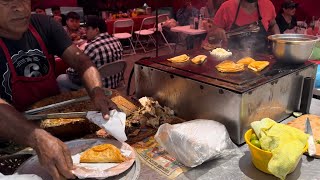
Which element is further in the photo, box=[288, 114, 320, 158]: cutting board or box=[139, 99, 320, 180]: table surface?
box=[288, 114, 320, 158]: cutting board

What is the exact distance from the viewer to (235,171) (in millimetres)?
1178

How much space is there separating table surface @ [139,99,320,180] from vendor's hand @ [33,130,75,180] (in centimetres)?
30

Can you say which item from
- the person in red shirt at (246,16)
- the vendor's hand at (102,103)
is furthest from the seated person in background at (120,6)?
the vendor's hand at (102,103)

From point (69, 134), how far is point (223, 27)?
2.13 metres

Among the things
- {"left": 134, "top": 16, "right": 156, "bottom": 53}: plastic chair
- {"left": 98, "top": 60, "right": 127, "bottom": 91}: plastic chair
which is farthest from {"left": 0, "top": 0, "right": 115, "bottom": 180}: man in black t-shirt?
{"left": 134, "top": 16, "right": 156, "bottom": 53}: plastic chair

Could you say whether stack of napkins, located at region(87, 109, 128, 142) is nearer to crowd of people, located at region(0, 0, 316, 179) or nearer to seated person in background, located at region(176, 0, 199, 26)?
crowd of people, located at region(0, 0, 316, 179)

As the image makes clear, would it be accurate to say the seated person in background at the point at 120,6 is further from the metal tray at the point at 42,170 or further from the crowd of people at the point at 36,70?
the metal tray at the point at 42,170

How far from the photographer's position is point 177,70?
5.15ft

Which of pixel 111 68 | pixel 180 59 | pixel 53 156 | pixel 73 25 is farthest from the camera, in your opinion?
pixel 73 25

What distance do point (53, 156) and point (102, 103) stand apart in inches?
15.1

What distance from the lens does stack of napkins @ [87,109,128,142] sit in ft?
3.87

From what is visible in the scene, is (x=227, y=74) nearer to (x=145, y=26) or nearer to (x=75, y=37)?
(x=75, y=37)

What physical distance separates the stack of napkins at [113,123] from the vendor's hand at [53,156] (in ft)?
0.73

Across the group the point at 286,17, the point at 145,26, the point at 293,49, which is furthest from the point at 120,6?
the point at 293,49
